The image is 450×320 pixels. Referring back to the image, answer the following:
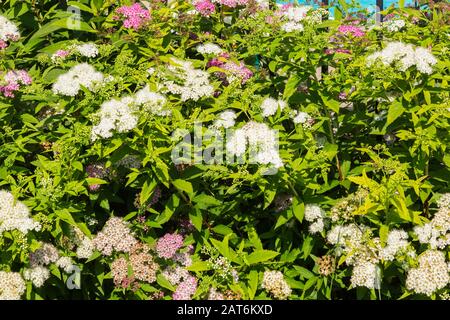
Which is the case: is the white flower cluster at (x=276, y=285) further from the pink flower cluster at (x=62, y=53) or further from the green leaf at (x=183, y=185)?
the pink flower cluster at (x=62, y=53)

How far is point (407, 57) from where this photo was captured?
3.10 meters

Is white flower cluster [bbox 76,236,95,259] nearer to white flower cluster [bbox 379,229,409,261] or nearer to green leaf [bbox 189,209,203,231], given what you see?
green leaf [bbox 189,209,203,231]

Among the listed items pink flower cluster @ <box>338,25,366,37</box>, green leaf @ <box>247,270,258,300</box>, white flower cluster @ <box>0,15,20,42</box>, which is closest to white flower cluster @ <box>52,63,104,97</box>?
white flower cluster @ <box>0,15,20,42</box>

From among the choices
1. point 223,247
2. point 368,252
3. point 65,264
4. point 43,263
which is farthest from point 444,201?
point 43,263

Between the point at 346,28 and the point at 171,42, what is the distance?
4.28ft

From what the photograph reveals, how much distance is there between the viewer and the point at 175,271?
314 cm

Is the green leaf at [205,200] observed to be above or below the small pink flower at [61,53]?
below

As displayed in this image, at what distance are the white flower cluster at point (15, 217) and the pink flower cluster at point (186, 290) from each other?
87 centimetres

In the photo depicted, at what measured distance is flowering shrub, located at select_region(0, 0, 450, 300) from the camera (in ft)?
9.56

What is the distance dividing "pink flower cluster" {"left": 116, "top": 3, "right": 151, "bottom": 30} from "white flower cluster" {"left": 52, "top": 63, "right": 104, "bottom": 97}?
23.3 inches

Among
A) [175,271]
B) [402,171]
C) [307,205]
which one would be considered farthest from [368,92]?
[175,271]

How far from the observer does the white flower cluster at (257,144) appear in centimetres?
291

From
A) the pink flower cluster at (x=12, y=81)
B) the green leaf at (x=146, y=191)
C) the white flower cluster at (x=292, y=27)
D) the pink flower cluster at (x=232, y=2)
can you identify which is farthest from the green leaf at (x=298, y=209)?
the pink flower cluster at (x=12, y=81)

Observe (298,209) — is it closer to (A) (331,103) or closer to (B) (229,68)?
(A) (331,103)
